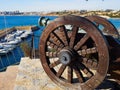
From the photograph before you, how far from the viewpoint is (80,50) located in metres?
5.51

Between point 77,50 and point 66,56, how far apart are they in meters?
0.24

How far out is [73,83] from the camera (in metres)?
5.82

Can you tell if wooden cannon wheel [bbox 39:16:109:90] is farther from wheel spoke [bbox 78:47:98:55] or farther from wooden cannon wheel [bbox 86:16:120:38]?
wooden cannon wheel [bbox 86:16:120:38]

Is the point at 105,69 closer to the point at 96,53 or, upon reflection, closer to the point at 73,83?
the point at 96,53

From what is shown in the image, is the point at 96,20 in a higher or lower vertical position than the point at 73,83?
higher

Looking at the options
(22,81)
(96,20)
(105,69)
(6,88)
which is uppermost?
(96,20)

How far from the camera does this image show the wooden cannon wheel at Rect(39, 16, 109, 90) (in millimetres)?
5199

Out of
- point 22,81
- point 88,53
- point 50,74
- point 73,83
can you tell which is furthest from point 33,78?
point 88,53

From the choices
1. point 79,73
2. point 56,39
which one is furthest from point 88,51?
point 56,39

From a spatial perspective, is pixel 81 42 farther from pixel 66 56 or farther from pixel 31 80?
pixel 31 80

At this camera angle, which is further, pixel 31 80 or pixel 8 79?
pixel 8 79

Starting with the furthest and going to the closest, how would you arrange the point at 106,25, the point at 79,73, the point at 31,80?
the point at 106,25 < the point at 31,80 < the point at 79,73

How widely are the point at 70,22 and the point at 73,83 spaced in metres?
1.25

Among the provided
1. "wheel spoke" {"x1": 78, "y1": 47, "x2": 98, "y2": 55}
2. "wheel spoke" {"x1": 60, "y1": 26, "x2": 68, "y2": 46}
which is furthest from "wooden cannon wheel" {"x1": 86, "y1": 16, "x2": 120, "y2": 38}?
"wheel spoke" {"x1": 78, "y1": 47, "x2": 98, "y2": 55}
